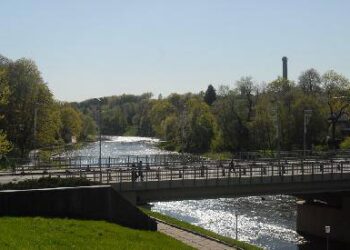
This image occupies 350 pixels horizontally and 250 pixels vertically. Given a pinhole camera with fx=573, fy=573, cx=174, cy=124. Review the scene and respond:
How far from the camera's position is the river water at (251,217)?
4206 centimetres

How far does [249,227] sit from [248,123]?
45099 millimetres

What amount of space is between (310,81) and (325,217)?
5811cm

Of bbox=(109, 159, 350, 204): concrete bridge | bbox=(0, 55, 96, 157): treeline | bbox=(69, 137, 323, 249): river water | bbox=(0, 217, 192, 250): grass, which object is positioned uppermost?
bbox=(0, 55, 96, 157): treeline

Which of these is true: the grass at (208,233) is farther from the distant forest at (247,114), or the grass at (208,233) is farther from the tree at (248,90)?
the tree at (248,90)

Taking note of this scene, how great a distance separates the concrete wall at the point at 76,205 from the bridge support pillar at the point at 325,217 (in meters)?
19.5

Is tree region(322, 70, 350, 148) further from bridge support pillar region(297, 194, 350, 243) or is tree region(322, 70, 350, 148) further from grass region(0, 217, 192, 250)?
grass region(0, 217, 192, 250)

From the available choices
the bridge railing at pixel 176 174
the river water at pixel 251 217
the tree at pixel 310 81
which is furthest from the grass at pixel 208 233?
the tree at pixel 310 81

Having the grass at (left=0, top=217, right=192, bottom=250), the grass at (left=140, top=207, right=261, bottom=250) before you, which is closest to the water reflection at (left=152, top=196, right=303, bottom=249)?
the grass at (left=140, top=207, right=261, bottom=250)

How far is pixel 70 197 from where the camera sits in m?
27.0

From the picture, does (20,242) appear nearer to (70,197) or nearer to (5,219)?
Answer: (5,219)

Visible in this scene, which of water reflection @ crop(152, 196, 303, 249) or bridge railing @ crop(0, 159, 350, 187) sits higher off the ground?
bridge railing @ crop(0, 159, 350, 187)

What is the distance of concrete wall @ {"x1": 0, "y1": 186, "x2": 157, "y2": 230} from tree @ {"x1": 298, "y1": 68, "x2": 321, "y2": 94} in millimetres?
72877

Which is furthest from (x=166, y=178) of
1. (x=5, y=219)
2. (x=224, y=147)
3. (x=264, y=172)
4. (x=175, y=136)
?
(x=175, y=136)

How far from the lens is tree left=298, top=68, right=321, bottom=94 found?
97.6 meters
